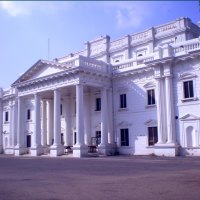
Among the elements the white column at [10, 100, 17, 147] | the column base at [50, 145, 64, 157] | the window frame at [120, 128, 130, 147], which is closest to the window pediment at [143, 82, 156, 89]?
the window frame at [120, 128, 130, 147]

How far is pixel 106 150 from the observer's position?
2891cm

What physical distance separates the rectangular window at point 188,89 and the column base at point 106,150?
882cm

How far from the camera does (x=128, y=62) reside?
98.2 ft

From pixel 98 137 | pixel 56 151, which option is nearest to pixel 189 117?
pixel 98 137

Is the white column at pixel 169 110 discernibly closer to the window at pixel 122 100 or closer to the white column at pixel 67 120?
the window at pixel 122 100

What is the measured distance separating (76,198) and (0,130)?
40027mm

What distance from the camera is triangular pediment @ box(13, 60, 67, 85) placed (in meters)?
30.9

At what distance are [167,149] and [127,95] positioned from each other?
718 centimetres

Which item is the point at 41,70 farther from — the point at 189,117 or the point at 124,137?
the point at 189,117

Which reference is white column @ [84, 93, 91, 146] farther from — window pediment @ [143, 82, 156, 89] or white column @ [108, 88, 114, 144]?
window pediment @ [143, 82, 156, 89]

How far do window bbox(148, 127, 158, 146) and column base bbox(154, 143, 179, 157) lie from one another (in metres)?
1.45

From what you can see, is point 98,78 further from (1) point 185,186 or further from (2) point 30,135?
(1) point 185,186

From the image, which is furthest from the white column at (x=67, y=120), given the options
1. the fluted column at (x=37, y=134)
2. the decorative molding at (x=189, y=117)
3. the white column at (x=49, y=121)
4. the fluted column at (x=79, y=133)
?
the decorative molding at (x=189, y=117)

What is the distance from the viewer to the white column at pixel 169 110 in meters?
25.4
